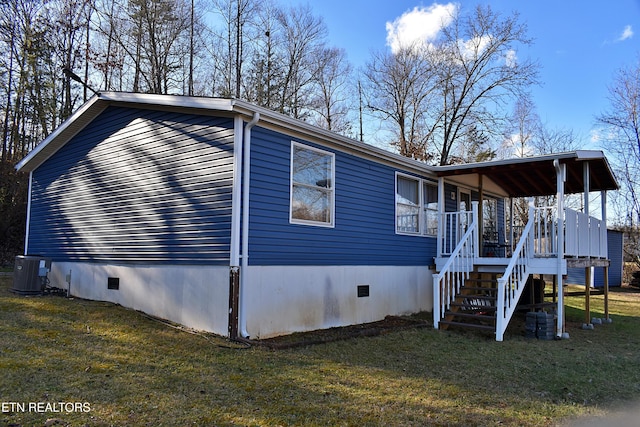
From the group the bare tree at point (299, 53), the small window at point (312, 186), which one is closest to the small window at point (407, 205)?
the small window at point (312, 186)

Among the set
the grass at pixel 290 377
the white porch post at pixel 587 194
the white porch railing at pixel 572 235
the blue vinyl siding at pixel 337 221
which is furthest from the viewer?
the white porch post at pixel 587 194

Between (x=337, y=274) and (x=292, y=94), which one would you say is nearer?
(x=337, y=274)

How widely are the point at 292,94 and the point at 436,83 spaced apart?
7628mm

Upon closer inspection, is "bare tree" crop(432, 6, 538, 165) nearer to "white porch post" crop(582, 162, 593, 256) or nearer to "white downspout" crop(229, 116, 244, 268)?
"white porch post" crop(582, 162, 593, 256)

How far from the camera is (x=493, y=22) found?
22.5 m

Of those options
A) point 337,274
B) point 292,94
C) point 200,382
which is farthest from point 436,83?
point 200,382

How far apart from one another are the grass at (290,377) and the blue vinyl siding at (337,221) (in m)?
1.48

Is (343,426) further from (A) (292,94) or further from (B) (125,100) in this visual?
(A) (292,94)

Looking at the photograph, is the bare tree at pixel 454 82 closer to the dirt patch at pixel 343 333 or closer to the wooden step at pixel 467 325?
the dirt patch at pixel 343 333

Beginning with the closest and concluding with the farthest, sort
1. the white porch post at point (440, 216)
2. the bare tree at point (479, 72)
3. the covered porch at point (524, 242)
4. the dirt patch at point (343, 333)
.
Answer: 1. the dirt patch at point (343, 333)
2. the covered porch at point (524, 242)
3. the white porch post at point (440, 216)
4. the bare tree at point (479, 72)

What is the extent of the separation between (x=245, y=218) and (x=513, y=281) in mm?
4674

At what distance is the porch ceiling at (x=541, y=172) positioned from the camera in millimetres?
8330

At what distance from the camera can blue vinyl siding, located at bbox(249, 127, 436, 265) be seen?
6594mm

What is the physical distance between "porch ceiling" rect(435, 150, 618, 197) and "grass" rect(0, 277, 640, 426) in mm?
3247
